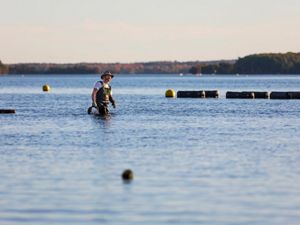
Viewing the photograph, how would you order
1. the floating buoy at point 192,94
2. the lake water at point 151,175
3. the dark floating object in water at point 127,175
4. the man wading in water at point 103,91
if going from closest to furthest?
the lake water at point 151,175
the dark floating object in water at point 127,175
the man wading in water at point 103,91
the floating buoy at point 192,94

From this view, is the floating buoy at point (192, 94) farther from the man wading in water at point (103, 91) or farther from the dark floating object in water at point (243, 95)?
the man wading in water at point (103, 91)

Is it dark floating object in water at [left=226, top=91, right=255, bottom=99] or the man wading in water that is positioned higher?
the man wading in water

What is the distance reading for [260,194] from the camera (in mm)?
25828

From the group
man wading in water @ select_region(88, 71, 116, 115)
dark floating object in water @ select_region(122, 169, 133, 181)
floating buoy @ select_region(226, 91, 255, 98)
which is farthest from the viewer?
floating buoy @ select_region(226, 91, 255, 98)

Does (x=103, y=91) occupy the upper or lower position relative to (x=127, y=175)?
upper

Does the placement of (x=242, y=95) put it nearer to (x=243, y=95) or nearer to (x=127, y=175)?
(x=243, y=95)

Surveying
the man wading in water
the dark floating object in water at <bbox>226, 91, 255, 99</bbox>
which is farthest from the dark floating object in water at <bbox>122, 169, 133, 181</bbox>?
Result: the dark floating object in water at <bbox>226, 91, 255, 99</bbox>

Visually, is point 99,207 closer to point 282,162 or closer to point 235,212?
point 235,212

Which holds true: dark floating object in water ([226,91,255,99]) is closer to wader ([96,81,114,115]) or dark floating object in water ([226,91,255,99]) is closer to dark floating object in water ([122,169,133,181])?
wader ([96,81,114,115])

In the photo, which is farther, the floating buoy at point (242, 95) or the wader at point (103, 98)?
the floating buoy at point (242, 95)

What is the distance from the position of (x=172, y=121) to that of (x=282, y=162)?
27.2 metres

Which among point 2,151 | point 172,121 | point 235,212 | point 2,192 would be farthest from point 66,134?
point 235,212

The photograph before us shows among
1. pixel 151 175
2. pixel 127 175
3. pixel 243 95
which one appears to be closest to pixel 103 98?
pixel 151 175

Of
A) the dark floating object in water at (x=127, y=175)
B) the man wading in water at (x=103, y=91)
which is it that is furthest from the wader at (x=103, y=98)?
the dark floating object in water at (x=127, y=175)
